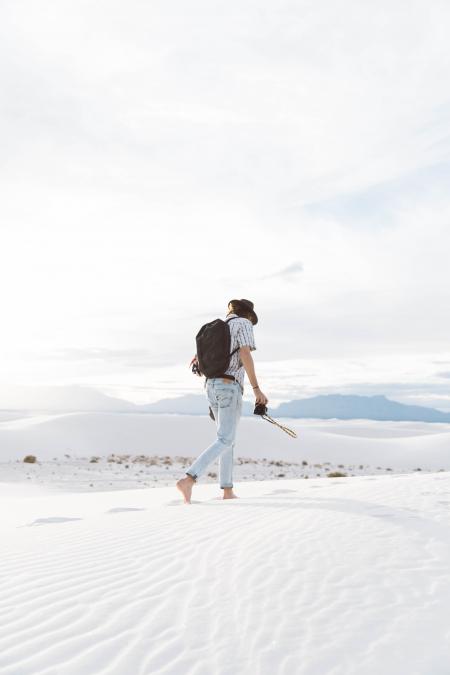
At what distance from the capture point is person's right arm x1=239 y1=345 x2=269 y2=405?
612 centimetres

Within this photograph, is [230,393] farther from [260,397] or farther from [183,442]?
[183,442]

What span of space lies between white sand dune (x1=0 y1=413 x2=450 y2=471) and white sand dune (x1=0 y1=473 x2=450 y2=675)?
19480 mm

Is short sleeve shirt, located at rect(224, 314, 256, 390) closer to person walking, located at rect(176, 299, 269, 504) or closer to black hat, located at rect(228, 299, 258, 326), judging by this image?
person walking, located at rect(176, 299, 269, 504)

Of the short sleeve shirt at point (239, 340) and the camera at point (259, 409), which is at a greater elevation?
the short sleeve shirt at point (239, 340)

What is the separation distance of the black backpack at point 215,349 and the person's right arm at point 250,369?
0.30 ft

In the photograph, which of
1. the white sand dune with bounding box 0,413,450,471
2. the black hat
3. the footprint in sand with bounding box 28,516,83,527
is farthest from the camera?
the white sand dune with bounding box 0,413,450,471

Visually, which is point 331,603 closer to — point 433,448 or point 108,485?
Result: point 108,485

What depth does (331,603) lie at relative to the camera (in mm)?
2980

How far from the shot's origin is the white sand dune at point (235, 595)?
8.01 ft

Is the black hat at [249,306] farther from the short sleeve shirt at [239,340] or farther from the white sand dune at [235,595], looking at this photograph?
the white sand dune at [235,595]

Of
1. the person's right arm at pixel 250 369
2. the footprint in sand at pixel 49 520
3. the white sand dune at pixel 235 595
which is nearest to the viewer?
the white sand dune at pixel 235 595

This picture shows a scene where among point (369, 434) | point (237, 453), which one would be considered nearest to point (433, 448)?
point (237, 453)

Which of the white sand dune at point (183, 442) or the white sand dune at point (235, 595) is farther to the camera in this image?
the white sand dune at point (183, 442)

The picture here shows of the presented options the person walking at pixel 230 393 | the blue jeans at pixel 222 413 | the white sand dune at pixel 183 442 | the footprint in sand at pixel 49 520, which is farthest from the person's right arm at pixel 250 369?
the white sand dune at pixel 183 442
